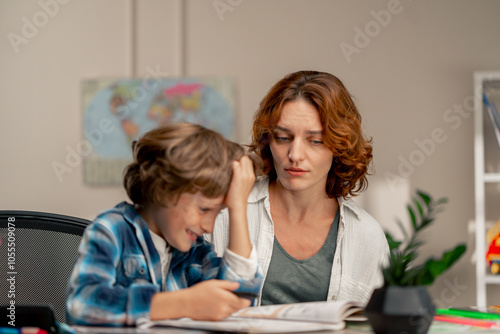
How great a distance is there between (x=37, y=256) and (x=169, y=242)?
0.49 meters

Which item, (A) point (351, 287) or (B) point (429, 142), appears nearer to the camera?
(A) point (351, 287)

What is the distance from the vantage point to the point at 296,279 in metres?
1.68

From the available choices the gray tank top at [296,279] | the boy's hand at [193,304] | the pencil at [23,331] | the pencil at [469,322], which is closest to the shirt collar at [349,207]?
the gray tank top at [296,279]

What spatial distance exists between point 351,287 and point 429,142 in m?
2.10

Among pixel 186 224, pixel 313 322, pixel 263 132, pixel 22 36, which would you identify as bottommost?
pixel 313 322

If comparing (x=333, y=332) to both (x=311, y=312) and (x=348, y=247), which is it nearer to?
(x=311, y=312)

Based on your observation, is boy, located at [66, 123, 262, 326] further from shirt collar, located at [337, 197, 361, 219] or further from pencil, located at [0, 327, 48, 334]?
shirt collar, located at [337, 197, 361, 219]

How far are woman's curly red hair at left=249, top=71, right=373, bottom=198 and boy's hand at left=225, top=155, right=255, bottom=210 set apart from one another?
54cm

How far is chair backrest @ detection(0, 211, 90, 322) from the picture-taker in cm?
143

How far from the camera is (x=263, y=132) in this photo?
177 centimetres

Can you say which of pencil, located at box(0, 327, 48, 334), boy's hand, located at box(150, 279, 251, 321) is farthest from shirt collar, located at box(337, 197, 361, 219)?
pencil, located at box(0, 327, 48, 334)

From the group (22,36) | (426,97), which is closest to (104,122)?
(22,36)

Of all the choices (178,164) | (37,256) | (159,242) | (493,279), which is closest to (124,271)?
(159,242)

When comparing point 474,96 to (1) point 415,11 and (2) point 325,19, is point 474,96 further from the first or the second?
(2) point 325,19
